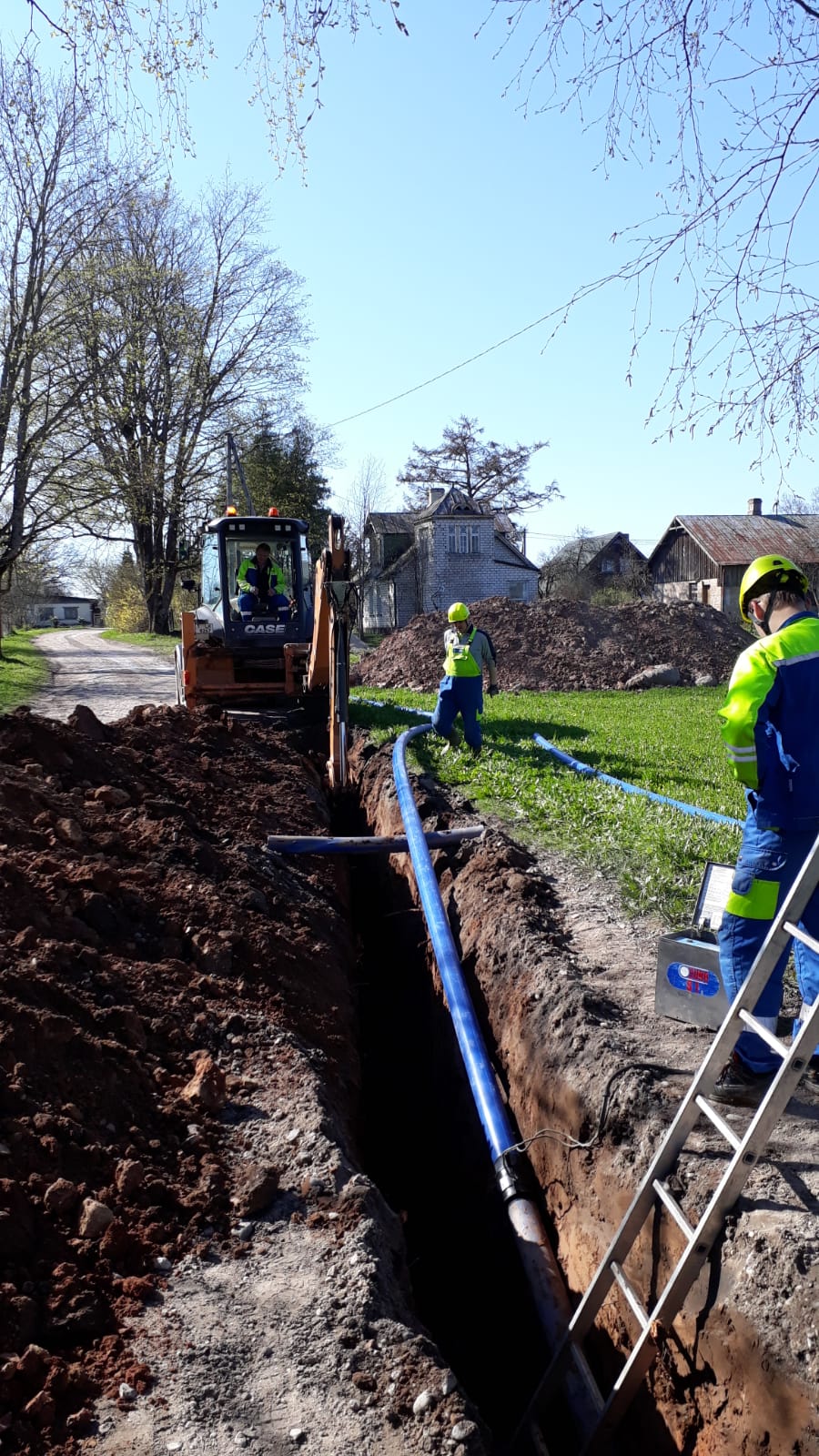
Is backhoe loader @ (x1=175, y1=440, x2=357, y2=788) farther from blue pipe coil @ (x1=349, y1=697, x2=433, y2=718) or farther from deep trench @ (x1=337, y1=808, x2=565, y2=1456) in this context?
deep trench @ (x1=337, y1=808, x2=565, y2=1456)

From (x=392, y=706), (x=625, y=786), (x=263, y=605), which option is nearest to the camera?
(x=625, y=786)

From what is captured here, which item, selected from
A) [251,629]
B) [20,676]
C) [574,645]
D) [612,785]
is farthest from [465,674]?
[574,645]

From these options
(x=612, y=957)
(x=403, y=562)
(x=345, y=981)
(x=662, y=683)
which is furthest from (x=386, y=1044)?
(x=403, y=562)

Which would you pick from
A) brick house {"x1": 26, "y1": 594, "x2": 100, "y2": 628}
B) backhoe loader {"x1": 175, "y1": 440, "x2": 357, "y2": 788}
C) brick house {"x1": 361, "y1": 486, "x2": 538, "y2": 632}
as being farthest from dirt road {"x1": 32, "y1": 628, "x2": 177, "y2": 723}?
brick house {"x1": 26, "y1": 594, "x2": 100, "y2": 628}

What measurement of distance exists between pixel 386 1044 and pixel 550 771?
3463mm

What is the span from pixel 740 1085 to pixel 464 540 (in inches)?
1692

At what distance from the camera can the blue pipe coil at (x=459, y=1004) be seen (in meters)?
4.54

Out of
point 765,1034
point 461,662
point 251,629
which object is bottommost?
point 765,1034

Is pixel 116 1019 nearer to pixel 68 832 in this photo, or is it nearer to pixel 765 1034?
pixel 68 832

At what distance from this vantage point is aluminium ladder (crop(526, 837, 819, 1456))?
2.78 metres

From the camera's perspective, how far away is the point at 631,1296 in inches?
127

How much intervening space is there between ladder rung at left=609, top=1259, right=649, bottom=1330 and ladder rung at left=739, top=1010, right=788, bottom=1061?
2.88 ft

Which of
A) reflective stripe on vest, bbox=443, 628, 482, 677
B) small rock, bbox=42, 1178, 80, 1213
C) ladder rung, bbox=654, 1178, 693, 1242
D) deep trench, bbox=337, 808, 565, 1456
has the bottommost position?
deep trench, bbox=337, 808, 565, 1456

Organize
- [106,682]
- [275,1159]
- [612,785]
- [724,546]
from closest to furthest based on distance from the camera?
[275,1159] < [612,785] < [106,682] < [724,546]
